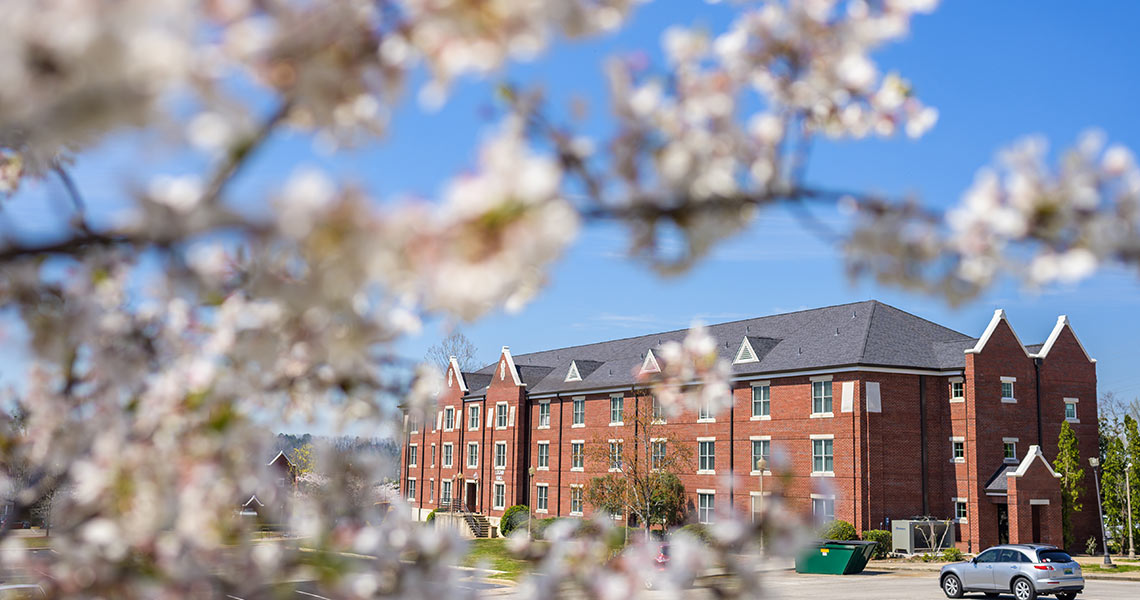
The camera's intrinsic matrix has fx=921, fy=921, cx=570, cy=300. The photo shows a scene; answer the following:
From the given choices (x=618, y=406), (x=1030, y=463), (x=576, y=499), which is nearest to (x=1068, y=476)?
(x=1030, y=463)

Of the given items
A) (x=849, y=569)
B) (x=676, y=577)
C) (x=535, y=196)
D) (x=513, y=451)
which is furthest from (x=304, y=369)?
(x=513, y=451)

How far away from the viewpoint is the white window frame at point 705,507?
4242 centimetres

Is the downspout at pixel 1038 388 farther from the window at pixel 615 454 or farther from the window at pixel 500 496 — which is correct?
the window at pixel 500 496

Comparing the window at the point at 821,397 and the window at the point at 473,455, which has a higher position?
the window at the point at 821,397

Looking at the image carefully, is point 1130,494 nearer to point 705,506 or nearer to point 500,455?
point 705,506

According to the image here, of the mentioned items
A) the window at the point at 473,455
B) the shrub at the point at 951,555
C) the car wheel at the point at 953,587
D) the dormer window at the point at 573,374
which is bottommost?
the shrub at the point at 951,555

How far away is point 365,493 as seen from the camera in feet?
12.4

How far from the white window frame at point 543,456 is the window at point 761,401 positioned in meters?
15.9

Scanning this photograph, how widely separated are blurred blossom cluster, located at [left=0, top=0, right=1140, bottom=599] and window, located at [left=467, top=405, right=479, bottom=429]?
58.1m

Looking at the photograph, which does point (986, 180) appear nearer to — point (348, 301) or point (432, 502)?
point (348, 301)

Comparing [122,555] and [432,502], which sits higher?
[122,555]

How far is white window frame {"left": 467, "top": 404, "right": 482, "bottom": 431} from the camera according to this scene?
6119 cm

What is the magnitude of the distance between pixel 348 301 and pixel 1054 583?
26.2 meters

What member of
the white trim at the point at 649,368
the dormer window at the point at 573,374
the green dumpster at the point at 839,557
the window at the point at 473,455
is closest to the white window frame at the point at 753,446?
the white trim at the point at 649,368
